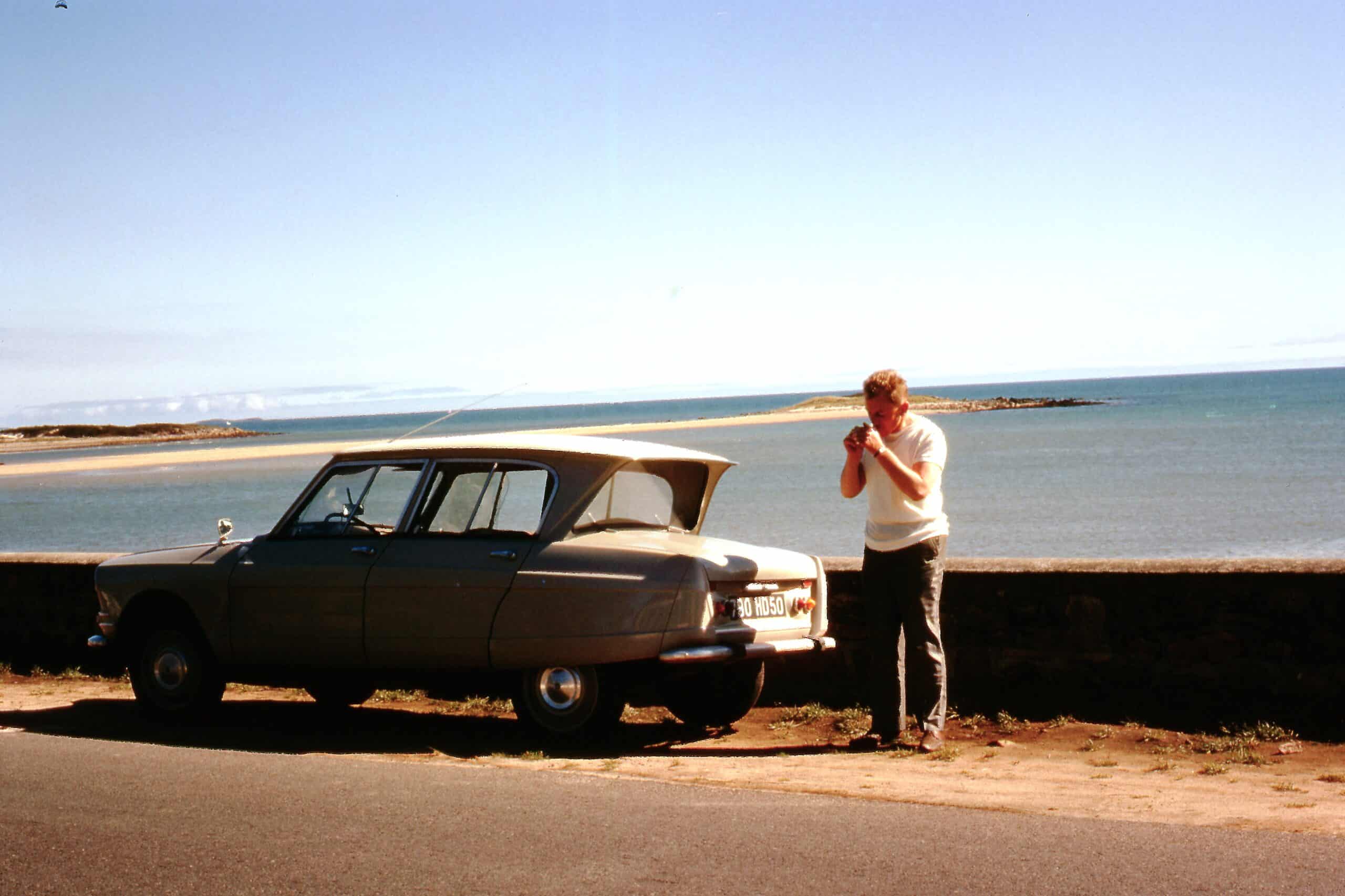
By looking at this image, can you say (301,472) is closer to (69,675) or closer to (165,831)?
(69,675)

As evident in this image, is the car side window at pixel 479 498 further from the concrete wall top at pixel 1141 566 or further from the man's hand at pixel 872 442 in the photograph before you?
the concrete wall top at pixel 1141 566

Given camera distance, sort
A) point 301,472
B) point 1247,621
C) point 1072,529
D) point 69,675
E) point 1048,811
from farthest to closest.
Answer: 1. point 301,472
2. point 1072,529
3. point 69,675
4. point 1247,621
5. point 1048,811

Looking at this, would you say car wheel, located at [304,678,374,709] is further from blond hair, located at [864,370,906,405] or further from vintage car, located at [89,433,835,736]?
blond hair, located at [864,370,906,405]

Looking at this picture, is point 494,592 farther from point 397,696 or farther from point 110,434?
point 110,434

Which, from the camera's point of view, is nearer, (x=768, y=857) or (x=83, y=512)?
(x=768, y=857)

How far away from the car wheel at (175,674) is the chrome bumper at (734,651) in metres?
3.09

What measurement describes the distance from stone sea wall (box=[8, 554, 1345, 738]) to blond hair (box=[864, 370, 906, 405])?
1412 millimetres

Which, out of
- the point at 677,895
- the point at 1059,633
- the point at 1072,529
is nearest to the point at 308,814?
the point at 677,895

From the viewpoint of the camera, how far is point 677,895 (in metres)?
4.61

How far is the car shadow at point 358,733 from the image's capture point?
7809mm

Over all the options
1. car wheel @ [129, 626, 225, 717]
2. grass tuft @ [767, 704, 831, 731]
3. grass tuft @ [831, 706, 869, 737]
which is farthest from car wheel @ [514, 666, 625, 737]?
car wheel @ [129, 626, 225, 717]

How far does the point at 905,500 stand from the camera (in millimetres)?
7398

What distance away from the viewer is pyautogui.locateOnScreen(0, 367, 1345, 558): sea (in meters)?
27.9

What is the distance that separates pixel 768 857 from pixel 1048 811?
1556 mm
